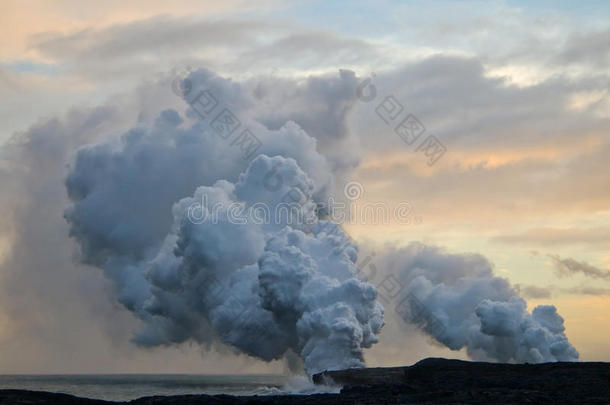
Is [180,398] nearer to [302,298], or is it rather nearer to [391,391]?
[391,391]

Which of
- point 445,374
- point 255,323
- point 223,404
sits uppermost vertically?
point 255,323

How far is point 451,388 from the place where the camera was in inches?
3841

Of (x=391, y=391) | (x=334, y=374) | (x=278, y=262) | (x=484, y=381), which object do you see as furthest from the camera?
(x=278, y=262)

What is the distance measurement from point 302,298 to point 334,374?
16728mm

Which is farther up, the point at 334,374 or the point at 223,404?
the point at 334,374

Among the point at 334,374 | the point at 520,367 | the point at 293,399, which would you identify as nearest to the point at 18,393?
the point at 293,399

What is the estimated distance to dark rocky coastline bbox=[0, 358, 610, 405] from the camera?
82.9 meters

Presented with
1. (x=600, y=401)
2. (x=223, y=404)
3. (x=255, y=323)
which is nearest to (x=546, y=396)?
(x=600, y=401)

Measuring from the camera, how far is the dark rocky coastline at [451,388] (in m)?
Result: 82.9

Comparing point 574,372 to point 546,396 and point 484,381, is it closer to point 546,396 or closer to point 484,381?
point 484,381

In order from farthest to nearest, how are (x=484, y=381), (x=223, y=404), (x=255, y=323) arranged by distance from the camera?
(x=255, y=323), (x=484, y=381), (x=223, y=404)

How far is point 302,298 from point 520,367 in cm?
4092

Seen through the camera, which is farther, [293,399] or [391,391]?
[391,391]

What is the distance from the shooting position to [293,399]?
88.9 m
